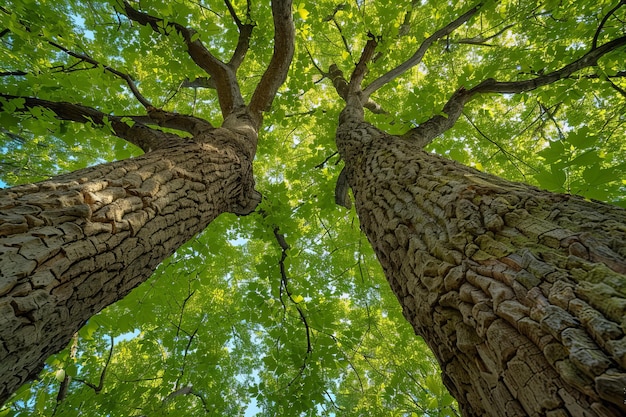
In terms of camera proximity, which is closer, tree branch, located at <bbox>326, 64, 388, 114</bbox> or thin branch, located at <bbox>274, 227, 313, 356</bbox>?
thin branch, located at <bbox>274, 227, 313, 356</bbox>

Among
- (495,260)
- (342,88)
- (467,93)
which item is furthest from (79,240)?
(342,88)

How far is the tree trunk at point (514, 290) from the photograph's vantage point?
702mm

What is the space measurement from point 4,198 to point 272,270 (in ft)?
9.42

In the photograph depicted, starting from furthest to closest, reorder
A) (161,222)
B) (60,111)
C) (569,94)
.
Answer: (569,94)
(60,111)
(161,222)

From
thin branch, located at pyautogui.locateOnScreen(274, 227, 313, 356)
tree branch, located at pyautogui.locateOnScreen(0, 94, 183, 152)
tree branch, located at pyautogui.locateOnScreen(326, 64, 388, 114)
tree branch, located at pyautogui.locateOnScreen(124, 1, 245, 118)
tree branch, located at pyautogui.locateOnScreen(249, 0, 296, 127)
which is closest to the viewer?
tree branch, located at pyautogui.locateOnScreen(0, 94, 183, 152)

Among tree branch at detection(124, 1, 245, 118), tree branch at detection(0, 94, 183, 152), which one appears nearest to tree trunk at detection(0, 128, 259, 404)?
tree branch at detection(0, 94, 183, 152)

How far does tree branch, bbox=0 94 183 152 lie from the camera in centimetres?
287

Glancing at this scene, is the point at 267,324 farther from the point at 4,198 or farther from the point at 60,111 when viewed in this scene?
the point at 60,111

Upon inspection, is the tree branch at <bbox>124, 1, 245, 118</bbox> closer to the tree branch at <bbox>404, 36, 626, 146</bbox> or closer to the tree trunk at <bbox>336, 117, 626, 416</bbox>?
the tree branch at <bbox>404, 36, 626, 146</bbox>

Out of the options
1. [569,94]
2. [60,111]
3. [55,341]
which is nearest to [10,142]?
[60,111]

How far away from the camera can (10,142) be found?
16.7 feet

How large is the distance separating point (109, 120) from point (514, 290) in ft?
12.0

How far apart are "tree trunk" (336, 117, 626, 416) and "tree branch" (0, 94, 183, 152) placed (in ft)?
7.77

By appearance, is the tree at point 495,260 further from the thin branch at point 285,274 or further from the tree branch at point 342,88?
the tree branch at point 342,88
